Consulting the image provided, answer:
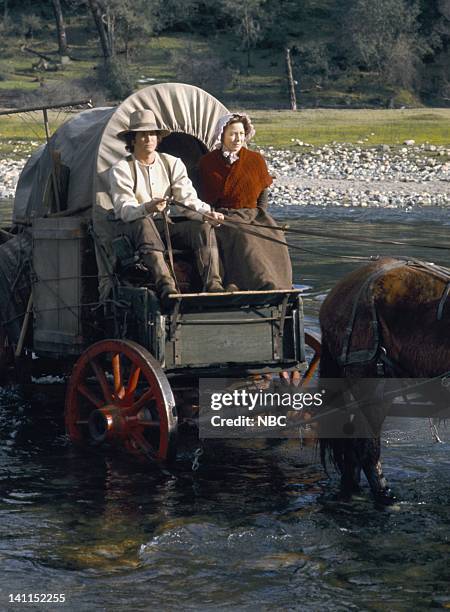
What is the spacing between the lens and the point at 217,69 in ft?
190

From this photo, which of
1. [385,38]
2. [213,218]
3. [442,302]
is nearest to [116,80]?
[385,38]

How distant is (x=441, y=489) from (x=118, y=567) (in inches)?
95.7

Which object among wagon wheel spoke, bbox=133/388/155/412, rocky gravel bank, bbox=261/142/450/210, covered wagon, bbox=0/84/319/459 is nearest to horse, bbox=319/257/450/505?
covered wagon, bbox=0/84/319/459

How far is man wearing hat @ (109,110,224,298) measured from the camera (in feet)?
26.5

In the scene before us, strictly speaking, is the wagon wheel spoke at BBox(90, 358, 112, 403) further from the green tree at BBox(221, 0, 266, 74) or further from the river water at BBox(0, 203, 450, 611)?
the green tree at BBox(221, 0, 266, 74)

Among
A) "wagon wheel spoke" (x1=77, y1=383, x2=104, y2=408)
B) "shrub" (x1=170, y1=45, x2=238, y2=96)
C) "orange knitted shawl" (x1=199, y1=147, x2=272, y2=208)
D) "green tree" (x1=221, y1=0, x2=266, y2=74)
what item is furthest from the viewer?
"green tree" (x1=221, y1=0, x2=266, y2=74)

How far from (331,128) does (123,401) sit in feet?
102

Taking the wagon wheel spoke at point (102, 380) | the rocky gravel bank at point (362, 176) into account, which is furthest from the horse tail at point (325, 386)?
A: the rocky gravel bank at point (362, 176)

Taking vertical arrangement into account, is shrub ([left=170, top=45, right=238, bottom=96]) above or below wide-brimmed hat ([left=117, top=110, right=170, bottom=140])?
above

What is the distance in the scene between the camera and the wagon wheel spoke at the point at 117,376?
8.05 m

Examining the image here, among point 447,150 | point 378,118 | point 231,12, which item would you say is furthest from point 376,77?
point 447,150

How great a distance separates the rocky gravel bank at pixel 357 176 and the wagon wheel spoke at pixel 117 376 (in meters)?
19.8

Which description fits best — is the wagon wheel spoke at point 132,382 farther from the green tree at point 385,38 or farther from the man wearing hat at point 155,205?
the green tree at point 385,38

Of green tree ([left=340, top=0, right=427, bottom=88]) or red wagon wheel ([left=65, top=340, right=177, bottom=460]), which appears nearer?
red wagon wheel ([left=65, top=340, right=177, bottom=460])
